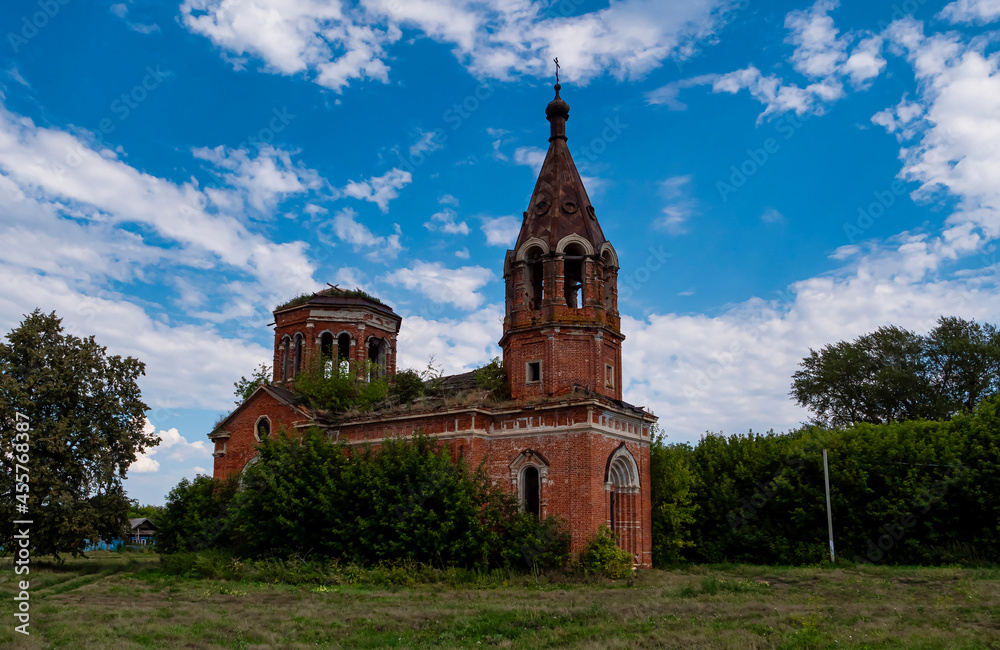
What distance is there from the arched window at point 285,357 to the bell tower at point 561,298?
40.0 ft

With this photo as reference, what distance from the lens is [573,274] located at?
85.2ft

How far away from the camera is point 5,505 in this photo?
23.2 meters

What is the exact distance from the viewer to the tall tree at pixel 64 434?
23.6 meters

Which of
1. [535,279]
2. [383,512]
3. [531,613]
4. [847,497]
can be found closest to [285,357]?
[535,279]

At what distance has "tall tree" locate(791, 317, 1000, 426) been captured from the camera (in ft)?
126

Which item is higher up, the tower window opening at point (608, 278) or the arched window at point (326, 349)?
→ the tower window opening at point (608, 278)

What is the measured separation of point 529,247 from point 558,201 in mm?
2069

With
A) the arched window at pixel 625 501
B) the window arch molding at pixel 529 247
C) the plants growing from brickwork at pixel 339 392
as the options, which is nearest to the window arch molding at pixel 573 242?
the window arch molding at pixel 529 247

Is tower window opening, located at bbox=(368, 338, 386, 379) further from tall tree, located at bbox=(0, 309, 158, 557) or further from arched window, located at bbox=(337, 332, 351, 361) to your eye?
tall tree, located at bbox=(0, 309, 158, 557)

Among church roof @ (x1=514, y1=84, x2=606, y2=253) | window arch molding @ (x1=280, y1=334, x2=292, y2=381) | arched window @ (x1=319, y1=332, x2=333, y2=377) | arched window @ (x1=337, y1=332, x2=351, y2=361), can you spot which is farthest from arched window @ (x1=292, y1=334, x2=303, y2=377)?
church roof @ (x1=514, y1=84, x2=606, y2=253)

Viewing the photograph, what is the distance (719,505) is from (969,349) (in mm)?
19934

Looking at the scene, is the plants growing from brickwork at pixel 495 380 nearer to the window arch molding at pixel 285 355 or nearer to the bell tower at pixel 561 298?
the bell tower at pixel 561 298

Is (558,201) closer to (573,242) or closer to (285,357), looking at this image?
(573,242)

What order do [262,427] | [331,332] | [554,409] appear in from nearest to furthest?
[554,409] < [262,427] < [331,332]
